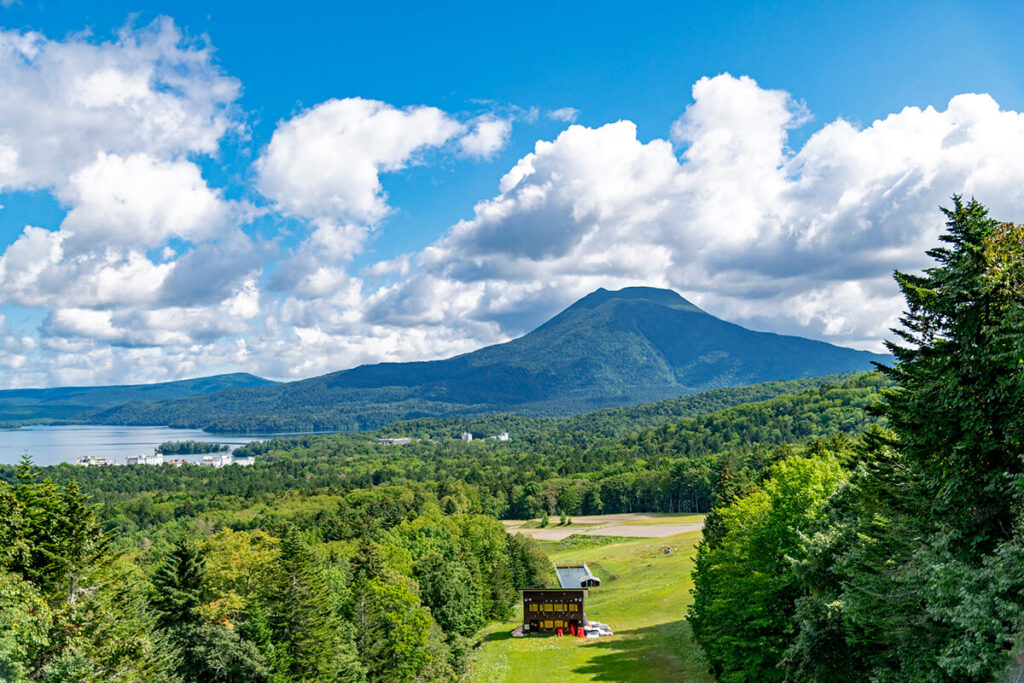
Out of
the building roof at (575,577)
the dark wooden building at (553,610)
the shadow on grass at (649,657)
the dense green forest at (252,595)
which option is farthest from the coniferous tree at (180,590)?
the building roof at (575,577)

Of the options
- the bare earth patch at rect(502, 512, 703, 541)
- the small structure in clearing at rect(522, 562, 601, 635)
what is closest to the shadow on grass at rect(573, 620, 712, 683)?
the small structure in clearing at rect(522, 562, 601, 635)

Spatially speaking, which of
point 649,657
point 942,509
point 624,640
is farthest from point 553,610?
point 942,509

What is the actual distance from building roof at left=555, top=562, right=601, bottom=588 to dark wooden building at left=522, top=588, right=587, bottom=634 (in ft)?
21.1

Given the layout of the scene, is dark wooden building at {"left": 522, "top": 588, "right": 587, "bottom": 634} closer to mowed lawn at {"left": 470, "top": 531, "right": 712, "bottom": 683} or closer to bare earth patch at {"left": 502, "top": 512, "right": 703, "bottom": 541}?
mowed lawn at {"left": 470, "top": 531, "right": 712, "bottom": 683}

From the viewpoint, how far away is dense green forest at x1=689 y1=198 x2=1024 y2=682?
14647mm

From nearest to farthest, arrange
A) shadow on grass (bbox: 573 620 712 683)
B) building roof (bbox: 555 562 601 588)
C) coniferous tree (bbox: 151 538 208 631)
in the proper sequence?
coniferous tree (bbox: 151 538 208 631) → shadow on grass (bbox: 573 620 712 683) → building roof (bbox: 555 562 601 588)

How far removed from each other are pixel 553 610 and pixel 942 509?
177ft

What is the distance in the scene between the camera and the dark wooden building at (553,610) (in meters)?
64.4

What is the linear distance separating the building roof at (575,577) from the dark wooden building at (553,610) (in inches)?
253

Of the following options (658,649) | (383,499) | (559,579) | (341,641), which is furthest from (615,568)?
(341,641)

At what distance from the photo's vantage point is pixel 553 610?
65.3 metres

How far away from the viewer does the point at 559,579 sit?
246 ft

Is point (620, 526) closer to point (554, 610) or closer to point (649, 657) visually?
point (554, 610)

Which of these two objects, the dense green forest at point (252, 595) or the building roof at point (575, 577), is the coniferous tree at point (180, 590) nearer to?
the dense green forest at point (252, 595)
